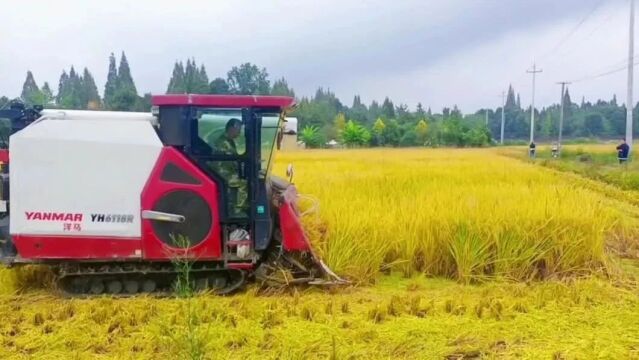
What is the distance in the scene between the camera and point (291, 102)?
20.1ft

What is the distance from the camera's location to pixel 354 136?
74.7 m

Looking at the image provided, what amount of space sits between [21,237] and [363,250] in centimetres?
346

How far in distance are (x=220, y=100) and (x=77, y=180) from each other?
1.56 metres

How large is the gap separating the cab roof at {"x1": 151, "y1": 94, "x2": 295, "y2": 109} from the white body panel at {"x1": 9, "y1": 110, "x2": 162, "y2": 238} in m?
0.46

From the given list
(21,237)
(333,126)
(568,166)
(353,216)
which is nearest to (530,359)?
(353,216)

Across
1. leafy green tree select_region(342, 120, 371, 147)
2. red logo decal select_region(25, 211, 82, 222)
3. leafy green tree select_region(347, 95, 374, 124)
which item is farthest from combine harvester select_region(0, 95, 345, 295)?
leafy green tree select_region(347, 95, 374, 124)

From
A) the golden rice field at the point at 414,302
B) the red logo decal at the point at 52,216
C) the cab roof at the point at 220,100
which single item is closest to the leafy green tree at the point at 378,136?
the golden rice field at the point at 414,302

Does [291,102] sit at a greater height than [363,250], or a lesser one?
greater

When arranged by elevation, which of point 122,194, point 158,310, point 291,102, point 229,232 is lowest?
point 158,310

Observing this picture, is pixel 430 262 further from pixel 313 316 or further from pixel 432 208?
pixel 313 316

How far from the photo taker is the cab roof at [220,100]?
5.81 m

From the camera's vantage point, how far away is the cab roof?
5.81 m

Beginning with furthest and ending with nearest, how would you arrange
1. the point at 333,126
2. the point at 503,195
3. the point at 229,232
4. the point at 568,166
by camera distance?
the point at 333,126 → the point at 568,166 → the point at 503,195 → the point at 229,232

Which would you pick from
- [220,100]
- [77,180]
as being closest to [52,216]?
[77,180]
